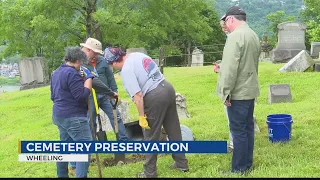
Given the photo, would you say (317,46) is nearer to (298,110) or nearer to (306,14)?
(298,110)

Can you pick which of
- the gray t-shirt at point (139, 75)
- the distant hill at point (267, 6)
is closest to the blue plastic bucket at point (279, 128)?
the gray t-shirt at point (139, 75)

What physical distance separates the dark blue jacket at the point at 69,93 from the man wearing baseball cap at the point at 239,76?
60.3 inches

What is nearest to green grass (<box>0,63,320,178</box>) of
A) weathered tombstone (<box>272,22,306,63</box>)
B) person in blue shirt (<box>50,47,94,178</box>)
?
person in blue shirt (<box>50,47,94,178</box>)

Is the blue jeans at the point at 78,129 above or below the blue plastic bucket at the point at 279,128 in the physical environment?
above

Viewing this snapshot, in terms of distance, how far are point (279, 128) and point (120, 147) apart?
288 centimetres

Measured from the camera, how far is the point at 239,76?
5238mm

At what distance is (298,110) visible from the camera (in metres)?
9.71

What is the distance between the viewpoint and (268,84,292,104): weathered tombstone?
11.1 m

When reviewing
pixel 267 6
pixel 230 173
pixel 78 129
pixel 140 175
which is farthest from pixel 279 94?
pixel 267 6

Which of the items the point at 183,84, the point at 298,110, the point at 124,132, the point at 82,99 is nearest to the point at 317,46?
the point at 183,84

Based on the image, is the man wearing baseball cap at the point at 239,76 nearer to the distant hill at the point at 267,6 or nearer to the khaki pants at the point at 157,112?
the khaki pants at the point at 157,112

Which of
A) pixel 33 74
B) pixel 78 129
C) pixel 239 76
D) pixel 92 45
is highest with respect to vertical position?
pixel 92 45

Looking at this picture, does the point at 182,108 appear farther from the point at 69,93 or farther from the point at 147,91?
the point at 69,93

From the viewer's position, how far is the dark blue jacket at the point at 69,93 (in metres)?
5.08
